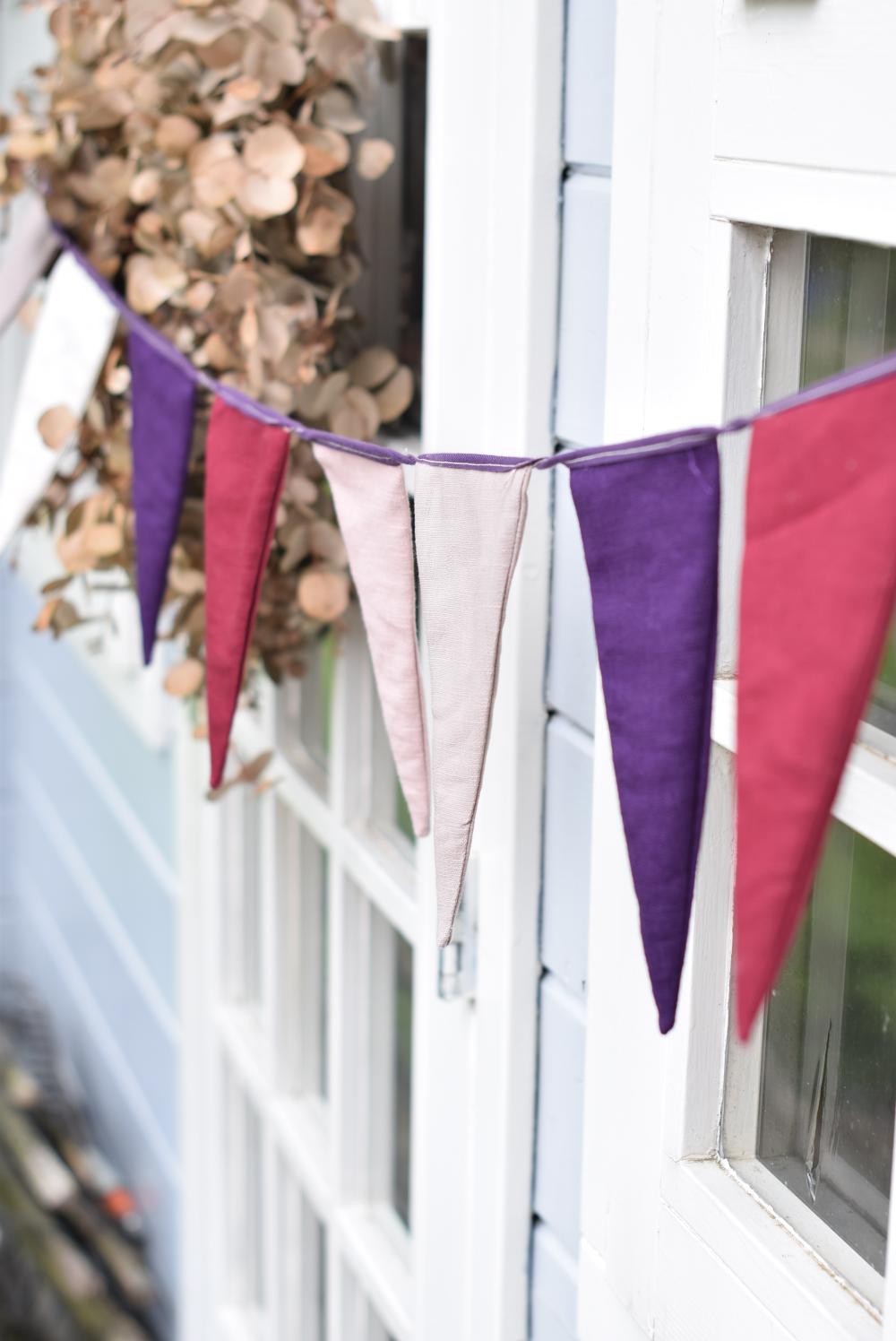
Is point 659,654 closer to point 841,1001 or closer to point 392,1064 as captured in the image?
point 841,1001

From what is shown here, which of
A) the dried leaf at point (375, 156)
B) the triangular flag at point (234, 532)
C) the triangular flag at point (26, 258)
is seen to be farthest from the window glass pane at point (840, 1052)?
the triangular flag at point (26, 258)

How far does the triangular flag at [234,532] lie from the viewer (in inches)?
42.1

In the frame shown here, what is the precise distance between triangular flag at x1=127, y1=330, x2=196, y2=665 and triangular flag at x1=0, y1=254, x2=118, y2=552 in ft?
0.47

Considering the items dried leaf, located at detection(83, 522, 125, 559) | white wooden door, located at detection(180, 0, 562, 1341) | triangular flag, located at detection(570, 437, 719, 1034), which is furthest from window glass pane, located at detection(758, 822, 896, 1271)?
dried leaf, located at detection(83, 522, 125, 559)

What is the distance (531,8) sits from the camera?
1.11 metres

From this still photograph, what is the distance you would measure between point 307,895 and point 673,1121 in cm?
91

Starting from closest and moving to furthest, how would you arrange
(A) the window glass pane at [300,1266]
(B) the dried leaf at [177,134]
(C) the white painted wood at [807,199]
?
(C) the white painted wood at [807,199] < (B) the dried leaf at [177,134] < (A) the window glass pane at [300,1266]

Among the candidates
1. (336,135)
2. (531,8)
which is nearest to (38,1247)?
(336,135)

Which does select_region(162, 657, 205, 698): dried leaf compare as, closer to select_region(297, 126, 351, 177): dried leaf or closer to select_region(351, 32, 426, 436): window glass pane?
select_region(351, 32, 426, 436): window glass pane

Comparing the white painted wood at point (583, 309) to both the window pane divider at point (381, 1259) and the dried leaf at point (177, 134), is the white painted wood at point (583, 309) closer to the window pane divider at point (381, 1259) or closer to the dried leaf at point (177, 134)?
the dried leaf at point (177, 134)

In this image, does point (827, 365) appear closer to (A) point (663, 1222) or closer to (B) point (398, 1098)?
(A) point (663, 1222)

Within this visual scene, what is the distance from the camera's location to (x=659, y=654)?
2.43 ft

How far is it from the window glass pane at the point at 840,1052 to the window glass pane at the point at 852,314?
10 cm

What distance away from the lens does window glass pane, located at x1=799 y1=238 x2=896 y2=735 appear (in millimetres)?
817
